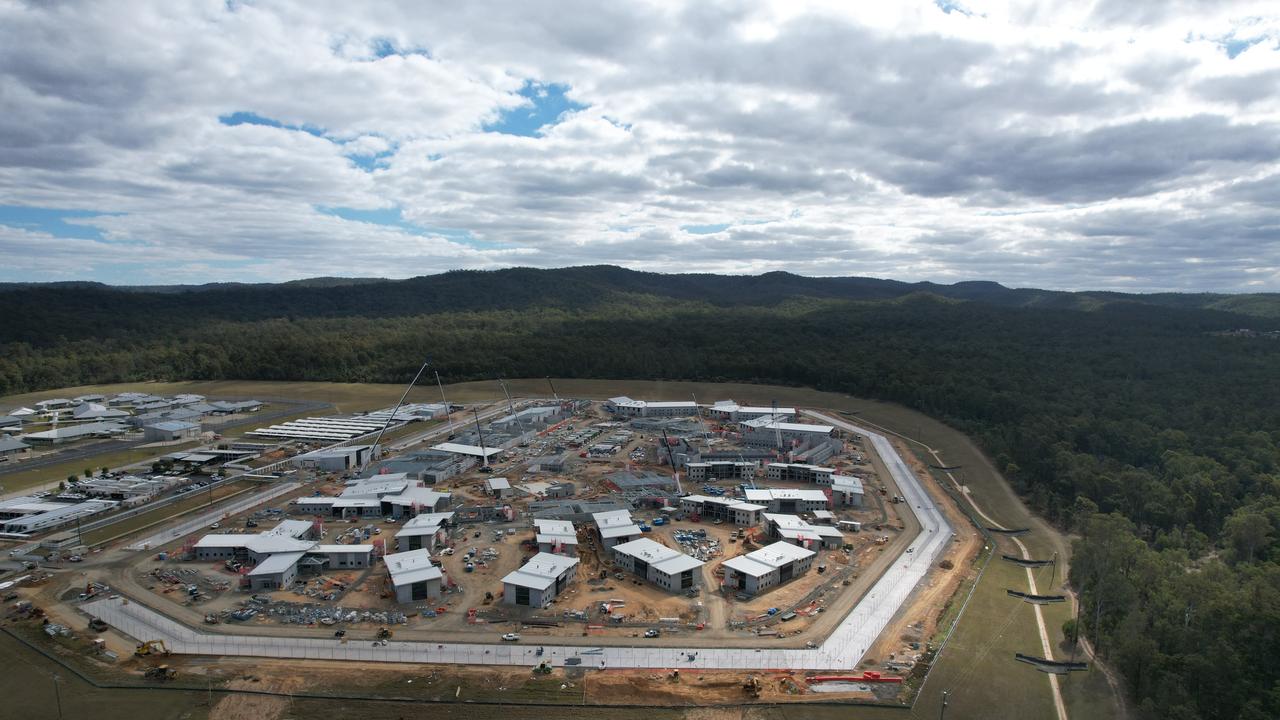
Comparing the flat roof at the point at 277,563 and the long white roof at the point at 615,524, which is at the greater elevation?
the flat roof at the point at 277,563

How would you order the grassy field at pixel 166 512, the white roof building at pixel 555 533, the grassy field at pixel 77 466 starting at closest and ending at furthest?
the white roof building at pixel 555 533 < the grassy field at pixel 166 512 < the grassy field at pixel 77 466

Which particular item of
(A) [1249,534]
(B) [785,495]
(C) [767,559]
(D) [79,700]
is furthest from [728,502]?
(D) [79,700]

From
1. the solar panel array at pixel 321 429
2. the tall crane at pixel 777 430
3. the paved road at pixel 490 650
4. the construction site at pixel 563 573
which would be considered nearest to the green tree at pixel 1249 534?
the construction site at pixel 563 573

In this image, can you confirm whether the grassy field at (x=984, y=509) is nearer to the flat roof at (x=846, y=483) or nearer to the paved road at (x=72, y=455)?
the flat roof at (x=846, y=483)

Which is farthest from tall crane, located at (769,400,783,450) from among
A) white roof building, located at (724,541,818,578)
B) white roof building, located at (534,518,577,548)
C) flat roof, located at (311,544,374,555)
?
flat roof, located at (311,544,374,555)

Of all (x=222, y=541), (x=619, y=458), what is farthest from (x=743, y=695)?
(x=619, y=458)

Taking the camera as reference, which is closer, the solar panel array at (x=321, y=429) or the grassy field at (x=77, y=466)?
the grassy field at (x=77, y=466)
